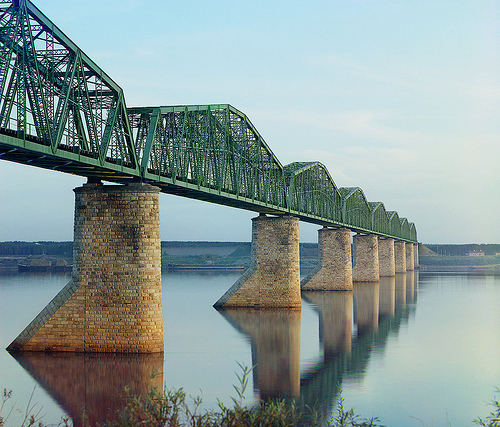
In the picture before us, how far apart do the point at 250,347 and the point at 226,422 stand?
2544cm

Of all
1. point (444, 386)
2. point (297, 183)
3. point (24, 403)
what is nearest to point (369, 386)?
point (444, 386)

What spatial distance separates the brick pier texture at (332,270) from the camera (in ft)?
273

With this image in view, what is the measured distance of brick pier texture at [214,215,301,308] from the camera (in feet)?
184

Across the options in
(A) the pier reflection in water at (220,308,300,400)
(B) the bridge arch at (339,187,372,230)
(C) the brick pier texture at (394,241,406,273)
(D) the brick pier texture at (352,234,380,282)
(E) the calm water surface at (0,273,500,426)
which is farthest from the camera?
(C) the brick pier texture at (394,241,406,273)

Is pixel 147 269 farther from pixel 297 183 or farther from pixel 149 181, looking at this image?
pixel 297 183

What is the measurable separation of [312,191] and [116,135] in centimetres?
4656

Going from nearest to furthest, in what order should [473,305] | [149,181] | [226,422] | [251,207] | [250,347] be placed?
[226,422]
[149,181]
[250,347]
[251,207]
[473,305]

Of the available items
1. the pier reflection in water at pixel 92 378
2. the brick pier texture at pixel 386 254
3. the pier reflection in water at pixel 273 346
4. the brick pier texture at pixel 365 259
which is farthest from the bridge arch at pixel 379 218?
the pier reflection in water at pixel 92 378

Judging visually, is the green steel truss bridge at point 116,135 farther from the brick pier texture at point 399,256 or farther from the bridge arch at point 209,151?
the brick pier texture at point 399,256

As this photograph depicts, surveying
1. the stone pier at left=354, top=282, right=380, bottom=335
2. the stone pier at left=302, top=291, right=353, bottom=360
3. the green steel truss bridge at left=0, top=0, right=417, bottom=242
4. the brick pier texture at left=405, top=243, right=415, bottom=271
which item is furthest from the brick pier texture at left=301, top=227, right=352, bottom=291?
the brick pier texture at left=405, top=243, right=415, bottom=271

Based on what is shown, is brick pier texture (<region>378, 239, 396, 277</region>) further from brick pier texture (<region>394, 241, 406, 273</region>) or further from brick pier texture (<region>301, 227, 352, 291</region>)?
brick pier texture (<region>301, 227, 352, 291</region>)

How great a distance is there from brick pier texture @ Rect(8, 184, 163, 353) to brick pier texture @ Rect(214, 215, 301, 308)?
25.0 meters

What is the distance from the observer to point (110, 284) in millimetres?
30891

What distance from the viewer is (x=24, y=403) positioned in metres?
23.8
